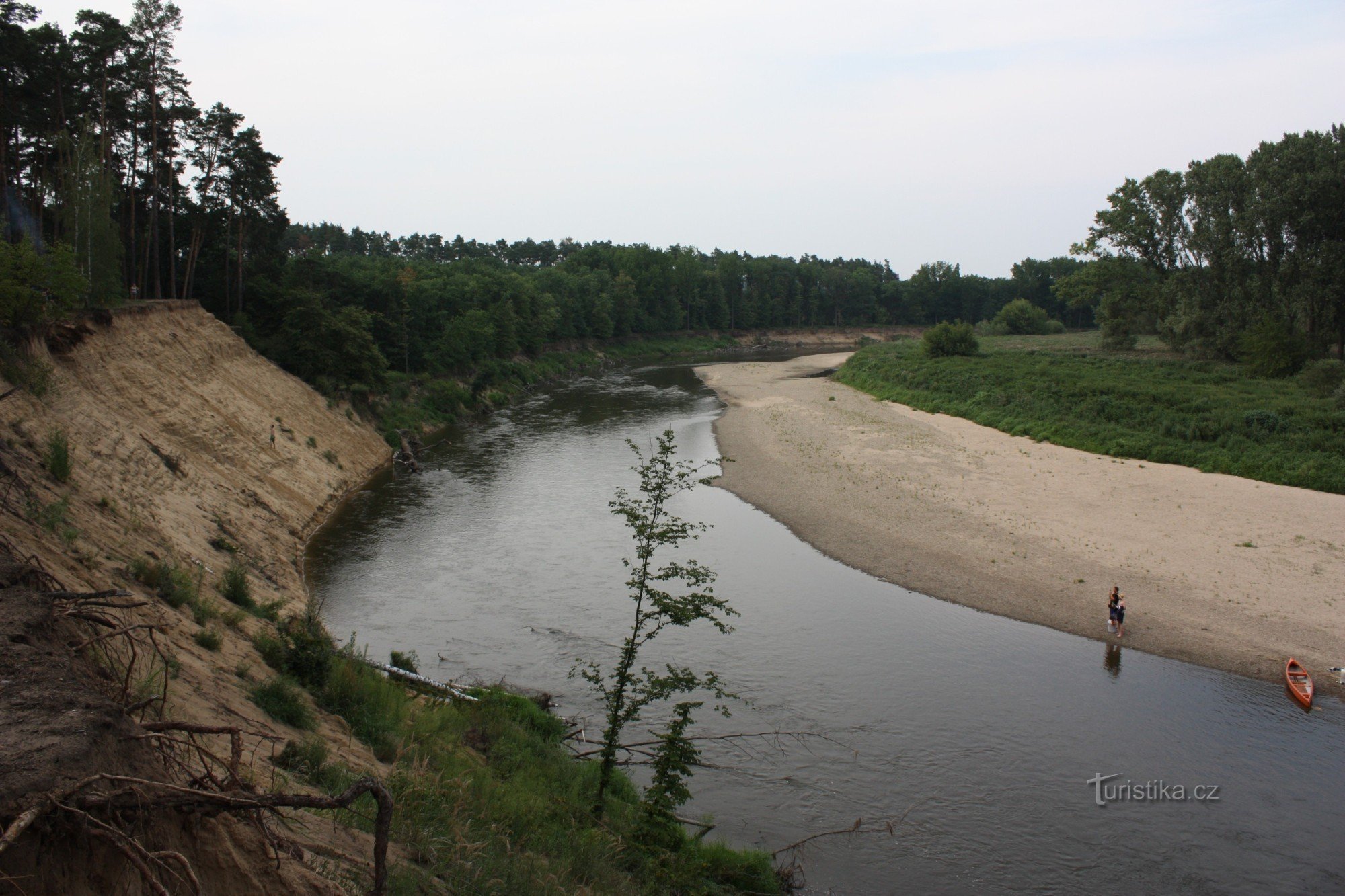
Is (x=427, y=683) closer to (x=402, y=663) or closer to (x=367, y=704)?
(x=402, y=663)

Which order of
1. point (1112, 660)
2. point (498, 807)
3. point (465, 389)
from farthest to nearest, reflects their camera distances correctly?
point (465, 389) < point (1112, 660) < point (498, 807)

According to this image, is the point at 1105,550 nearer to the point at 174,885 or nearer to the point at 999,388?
the point at 174,885

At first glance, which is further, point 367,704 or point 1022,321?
point 1022,321

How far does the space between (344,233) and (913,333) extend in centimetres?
10523

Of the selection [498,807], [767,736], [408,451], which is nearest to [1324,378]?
[767,736]

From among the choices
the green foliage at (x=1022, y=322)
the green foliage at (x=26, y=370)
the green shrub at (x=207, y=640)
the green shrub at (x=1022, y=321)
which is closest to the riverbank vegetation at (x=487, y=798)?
the green shrub at (x=207, y=640)

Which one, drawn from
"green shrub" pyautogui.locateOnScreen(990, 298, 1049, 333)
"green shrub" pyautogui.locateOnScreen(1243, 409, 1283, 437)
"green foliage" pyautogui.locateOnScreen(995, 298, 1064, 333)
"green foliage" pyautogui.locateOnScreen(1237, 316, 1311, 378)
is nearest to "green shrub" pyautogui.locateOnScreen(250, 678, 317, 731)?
"green shrub" pyautogui.locateOnScreen(1243, 409, 1283, 437)

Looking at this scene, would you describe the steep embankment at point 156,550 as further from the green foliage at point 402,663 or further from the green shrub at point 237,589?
the green foliage at point 402,663

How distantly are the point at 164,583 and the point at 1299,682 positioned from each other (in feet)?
80.0

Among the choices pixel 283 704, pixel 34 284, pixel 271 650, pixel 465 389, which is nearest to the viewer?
pixel 283 704

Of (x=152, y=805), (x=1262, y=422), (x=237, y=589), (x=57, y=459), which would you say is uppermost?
(x=1262, y=422)

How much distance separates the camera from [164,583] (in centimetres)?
1532

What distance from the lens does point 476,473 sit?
39.2 metres

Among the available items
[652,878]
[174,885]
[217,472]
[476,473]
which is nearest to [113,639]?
[174,885]
